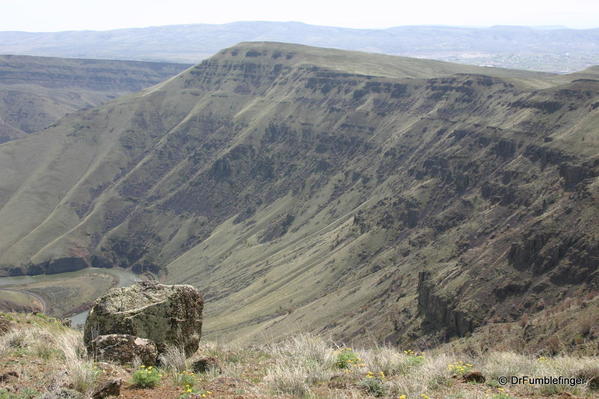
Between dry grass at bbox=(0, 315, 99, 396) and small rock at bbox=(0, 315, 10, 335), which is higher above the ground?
dry grass at bbox=(0, 315, 99, 396)

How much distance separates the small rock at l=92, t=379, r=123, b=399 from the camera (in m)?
16.8

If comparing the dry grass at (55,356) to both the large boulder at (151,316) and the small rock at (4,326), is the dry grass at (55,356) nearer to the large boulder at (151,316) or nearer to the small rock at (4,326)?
the small rock at (4,326)

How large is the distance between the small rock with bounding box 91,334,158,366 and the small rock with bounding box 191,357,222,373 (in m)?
1.77

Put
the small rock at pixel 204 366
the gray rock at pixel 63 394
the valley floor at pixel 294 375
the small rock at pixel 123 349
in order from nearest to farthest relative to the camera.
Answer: the gray rock at pixel 63 394, the valley floor at pixel 294 375, the small rock at pixel 204 366, the small rock at pixel 123 349

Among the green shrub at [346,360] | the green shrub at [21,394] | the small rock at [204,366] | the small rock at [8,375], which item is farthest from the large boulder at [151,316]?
the green shrub at [346,360]

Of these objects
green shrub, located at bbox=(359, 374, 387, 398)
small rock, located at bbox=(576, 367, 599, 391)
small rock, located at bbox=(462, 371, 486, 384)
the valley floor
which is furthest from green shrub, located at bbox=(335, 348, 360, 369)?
small rock, located at bbox=(576, 367, 599, 391)

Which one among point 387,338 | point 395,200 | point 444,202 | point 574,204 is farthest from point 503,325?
point 395,200

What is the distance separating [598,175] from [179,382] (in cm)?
10527

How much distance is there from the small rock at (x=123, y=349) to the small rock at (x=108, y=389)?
12.1ft

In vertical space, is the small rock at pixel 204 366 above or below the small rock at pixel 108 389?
below

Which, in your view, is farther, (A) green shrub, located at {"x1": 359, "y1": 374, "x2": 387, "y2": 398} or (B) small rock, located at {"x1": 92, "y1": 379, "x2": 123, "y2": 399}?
(A) green shrub, located at {"x1": 359, "y1": 374, "x2": 387, "y2": 398}

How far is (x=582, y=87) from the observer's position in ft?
493

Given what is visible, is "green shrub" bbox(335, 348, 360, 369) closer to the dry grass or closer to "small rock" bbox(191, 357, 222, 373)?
"small rock" bbox(191, 357, 222, 373)

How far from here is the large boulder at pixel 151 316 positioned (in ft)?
74.4
